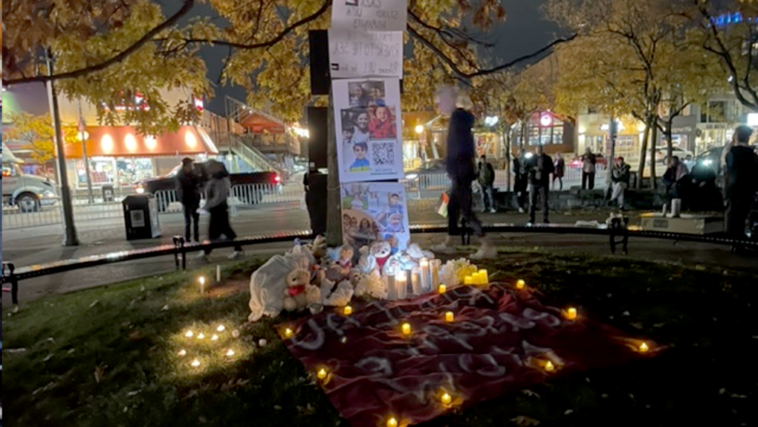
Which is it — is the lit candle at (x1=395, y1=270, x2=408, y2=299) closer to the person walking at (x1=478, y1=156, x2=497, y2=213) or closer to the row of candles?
the row of candles

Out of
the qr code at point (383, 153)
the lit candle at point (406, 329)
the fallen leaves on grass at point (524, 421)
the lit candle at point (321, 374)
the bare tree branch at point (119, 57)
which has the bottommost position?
the fallen leaves on grass at point (524, 421)

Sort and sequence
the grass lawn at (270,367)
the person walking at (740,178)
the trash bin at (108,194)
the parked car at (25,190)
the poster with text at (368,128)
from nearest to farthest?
the grass lawn at (270,367) → the poster with text at (368,128) → the person walking at (740,178) → the parked car at (25,190) → the trash bin at (108,194)

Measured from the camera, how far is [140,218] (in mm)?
13461

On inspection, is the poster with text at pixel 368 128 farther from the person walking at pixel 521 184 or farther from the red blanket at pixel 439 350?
the person walking at pixel 521 184

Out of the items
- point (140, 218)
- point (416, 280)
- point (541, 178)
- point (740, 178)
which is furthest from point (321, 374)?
point (140, 218)

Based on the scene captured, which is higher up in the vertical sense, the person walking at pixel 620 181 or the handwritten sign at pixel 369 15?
the handwritten sign at pixel 369 15

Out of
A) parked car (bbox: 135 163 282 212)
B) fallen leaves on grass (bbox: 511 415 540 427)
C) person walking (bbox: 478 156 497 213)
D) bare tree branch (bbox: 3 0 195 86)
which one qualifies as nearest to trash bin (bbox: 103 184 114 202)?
parked car (bbox: 135 163 282 212)

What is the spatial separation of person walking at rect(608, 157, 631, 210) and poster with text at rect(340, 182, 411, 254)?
11.9 m

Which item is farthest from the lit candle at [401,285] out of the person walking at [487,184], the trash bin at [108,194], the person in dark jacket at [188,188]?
the trash bin at [108,194]

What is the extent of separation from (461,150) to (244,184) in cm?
1664

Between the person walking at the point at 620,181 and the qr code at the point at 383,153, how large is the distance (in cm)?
1205

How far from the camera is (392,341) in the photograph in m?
4.59

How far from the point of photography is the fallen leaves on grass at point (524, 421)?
11.0 ft

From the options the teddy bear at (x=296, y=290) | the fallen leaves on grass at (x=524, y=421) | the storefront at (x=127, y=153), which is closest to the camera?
the fallen leaves on grass at (x=524, y=421)
